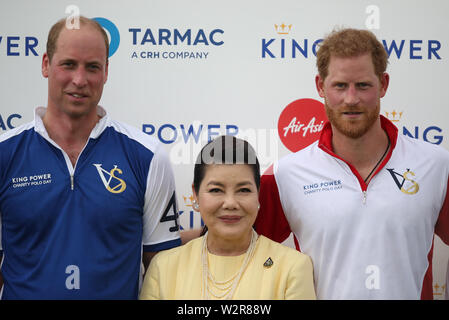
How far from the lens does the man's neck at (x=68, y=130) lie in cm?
199

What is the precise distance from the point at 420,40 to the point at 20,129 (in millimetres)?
2253

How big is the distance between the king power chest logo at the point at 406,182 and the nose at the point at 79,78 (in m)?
1.40

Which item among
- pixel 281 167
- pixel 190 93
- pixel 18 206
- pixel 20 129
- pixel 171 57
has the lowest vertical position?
pixel 18 206

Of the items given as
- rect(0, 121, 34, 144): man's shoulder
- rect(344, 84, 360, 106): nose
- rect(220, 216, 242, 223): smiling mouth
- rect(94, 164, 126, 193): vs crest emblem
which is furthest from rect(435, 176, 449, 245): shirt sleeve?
rect(0, 121, 34, 144): man's shoulder

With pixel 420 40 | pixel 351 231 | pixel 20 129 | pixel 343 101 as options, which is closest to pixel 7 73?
pixel 20 129

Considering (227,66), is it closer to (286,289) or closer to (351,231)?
(351,231)

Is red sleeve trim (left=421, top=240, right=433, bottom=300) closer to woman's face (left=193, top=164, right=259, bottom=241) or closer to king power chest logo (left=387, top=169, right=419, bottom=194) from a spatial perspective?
king power chest logo (left=387, top=169, right=419, bottom=194)

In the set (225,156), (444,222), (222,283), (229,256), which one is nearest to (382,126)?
(444,222)

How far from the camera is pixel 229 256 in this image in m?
1.88

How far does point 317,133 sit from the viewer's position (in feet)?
9.12

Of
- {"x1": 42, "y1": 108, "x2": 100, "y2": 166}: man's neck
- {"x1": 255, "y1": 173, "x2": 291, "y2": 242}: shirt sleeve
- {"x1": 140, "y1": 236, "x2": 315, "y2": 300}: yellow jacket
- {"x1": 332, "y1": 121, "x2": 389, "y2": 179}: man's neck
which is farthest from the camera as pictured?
{"x1": 255, "y1": 173, "x2": 291, "y2": 242}: shirt sleeve

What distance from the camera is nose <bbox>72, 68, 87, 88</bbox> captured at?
1.89m

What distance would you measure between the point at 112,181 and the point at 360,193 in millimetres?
1079

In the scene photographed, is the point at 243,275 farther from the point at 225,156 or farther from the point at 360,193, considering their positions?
the point at 360,193
